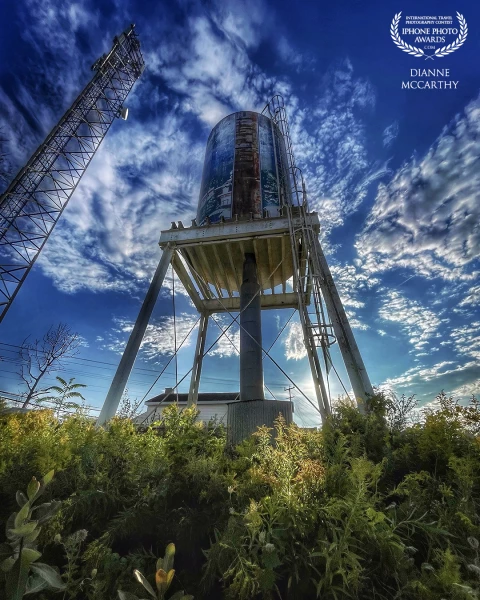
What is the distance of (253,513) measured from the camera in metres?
1.44

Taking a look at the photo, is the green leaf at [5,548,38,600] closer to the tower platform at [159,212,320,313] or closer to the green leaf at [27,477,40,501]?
the green leaf at [27,477,40,501]

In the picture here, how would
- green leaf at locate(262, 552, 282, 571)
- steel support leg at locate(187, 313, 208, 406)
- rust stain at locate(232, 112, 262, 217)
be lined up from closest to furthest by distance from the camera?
1. green leaf at locate(262, 552, 282, 571)
2. rust stain at locate(232, 112, 262, 217)
3. steel support leg at locate(187, 313, 208, 406)

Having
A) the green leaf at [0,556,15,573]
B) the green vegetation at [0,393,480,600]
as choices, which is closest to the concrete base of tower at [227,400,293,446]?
the green vegetation at [0,393,480,600]

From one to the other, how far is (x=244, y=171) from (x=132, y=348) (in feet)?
20.0

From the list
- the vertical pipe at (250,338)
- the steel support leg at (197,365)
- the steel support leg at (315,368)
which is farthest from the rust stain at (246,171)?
the steel support leg at (197,365)

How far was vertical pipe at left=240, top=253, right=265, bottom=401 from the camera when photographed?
7.29 metres

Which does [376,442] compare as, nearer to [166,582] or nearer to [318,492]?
[318,492]

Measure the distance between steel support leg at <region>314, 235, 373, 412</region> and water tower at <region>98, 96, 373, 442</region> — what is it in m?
0.02

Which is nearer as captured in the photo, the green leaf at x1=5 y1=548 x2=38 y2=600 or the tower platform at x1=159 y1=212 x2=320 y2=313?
the green leaf at x1=5 y1=548 x2=38 y2=600

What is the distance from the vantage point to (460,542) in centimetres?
155

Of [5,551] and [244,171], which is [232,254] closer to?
[244,171]

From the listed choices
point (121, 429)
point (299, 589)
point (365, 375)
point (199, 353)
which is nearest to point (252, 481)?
point (299, 589)

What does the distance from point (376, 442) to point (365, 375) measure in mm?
2509

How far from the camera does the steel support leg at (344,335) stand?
5043mm
